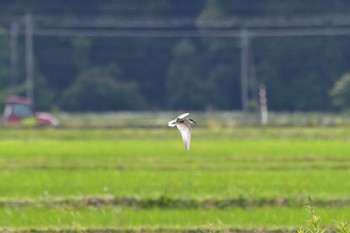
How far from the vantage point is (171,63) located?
2319 inches

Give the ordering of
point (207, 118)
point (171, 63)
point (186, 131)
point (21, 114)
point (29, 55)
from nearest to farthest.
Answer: point (186, 131) < point (207, 118) < point (21, 114) < point (29, 55) < point (171, 63)

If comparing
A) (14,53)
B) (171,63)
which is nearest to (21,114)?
(14,53)

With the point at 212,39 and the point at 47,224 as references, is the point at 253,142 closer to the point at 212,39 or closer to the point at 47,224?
the point at 47,224

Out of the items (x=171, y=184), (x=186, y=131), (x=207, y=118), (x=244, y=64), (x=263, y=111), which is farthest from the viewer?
(x=244, y=64)

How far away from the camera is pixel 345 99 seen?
174 feet

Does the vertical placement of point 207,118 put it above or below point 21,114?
below

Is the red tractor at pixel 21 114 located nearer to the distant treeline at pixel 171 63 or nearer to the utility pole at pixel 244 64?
the distant treeline at pixel 171 63

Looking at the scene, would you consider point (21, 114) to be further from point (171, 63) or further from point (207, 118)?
point (171, 63)

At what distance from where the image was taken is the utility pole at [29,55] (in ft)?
179

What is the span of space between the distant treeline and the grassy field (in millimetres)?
25441

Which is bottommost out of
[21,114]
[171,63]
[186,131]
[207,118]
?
[186,131]

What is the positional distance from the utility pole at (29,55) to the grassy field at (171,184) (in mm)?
23720

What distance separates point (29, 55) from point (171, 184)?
3863 centimetres

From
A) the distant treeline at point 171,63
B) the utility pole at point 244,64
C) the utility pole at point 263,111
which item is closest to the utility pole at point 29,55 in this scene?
the distant treeline at point 171,63
